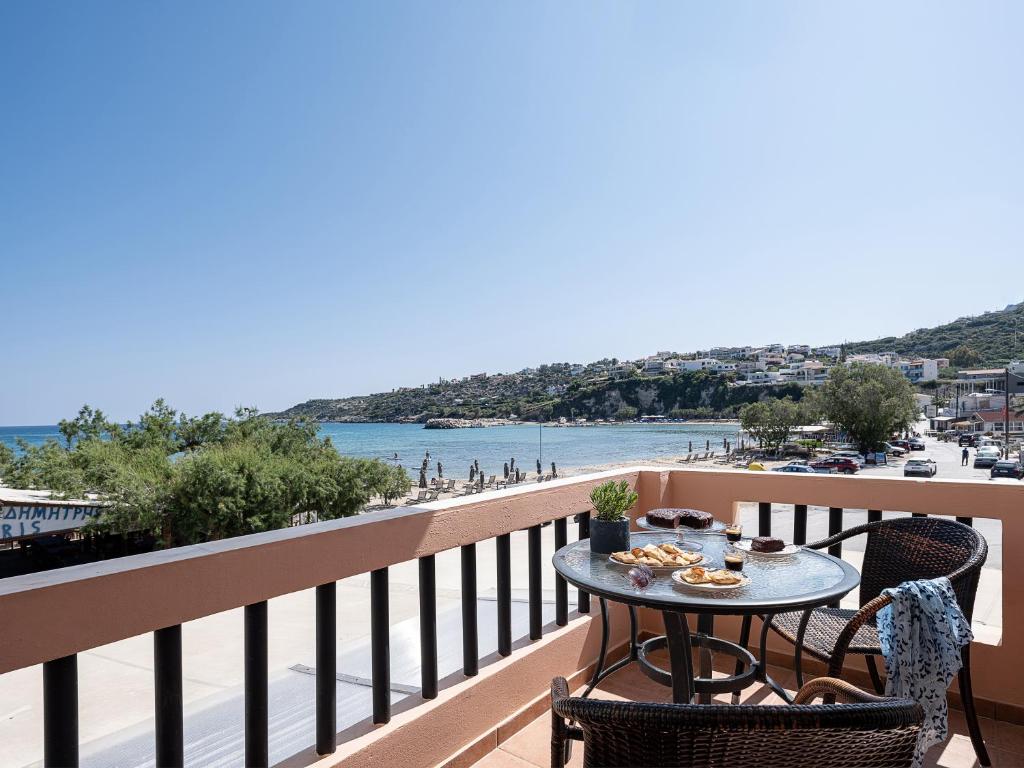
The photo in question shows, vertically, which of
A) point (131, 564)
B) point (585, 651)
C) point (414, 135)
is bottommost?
point (585, 651)

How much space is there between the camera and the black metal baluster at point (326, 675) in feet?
5.40

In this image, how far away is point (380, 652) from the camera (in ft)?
5.98

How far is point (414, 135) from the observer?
42.1 ft

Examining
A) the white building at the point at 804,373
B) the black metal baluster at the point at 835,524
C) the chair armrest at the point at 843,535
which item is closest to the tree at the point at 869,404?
the white building at the point at 804,373

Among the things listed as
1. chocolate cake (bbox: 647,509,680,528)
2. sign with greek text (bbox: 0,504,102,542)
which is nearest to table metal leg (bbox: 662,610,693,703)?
chocolate cake (bbox: 647,509,680,528)

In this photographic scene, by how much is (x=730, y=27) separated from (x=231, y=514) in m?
17.1

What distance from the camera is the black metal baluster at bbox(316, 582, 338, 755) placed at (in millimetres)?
1646

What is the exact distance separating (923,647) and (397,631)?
10.6 feet

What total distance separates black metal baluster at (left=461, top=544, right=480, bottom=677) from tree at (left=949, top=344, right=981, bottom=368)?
78588 millimetres

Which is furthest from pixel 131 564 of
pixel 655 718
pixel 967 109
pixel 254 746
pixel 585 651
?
pixel 967 109

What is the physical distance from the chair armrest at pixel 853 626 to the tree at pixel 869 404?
4201 centimetres

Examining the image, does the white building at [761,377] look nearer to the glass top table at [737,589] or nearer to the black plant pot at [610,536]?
the glass top table at [737,589]

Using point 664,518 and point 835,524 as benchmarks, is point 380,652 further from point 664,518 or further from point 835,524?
point 835,524

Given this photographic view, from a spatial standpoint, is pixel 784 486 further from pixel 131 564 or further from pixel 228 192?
pixel 228 192
